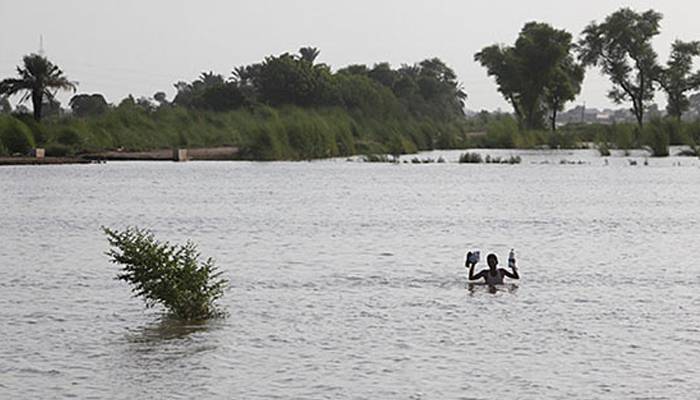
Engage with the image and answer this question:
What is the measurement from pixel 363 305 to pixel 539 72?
3421 inches

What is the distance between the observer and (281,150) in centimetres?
6931

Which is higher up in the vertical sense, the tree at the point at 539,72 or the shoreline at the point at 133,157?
the tree at the point at 539,72

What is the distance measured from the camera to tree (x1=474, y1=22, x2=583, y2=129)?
4043 inches

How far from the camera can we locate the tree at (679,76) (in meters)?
109

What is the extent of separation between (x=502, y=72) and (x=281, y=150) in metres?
43.6

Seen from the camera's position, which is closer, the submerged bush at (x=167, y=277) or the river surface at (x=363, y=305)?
the river surface at (x=363, y=305)

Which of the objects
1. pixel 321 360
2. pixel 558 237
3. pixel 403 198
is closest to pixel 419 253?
pixel 558 237

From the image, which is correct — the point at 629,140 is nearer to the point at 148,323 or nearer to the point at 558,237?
the point at 558,237

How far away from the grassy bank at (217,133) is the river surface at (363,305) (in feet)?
88.5

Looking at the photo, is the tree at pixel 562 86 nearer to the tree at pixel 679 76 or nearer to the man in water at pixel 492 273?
the tree at pixel 679 76

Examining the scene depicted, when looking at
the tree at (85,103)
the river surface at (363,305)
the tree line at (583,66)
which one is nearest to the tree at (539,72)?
the tree line at (583,66)

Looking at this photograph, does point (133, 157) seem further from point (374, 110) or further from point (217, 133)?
point (374, 110)

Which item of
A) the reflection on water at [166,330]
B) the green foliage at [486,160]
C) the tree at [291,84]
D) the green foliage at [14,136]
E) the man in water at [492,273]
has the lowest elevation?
the reflection on water at [166,330]

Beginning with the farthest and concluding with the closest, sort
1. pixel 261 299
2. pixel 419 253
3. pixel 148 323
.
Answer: pixel 419 253 < pixel 261 299 < pixel 148 323
